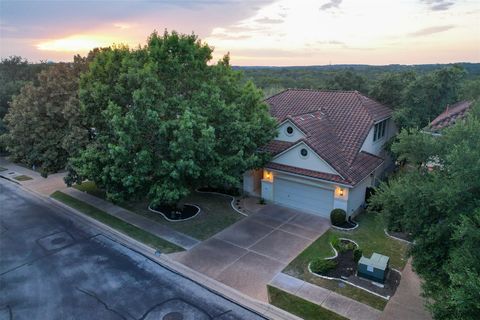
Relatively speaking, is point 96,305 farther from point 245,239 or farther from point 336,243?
point 336,243

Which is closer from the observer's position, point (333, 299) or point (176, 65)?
point (333, 299)

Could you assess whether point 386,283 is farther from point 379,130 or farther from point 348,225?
point 379,130

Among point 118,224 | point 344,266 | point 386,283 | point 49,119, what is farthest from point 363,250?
point 49,119

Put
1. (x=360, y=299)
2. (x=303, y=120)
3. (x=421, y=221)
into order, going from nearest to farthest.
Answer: (x=421, y=221), (x=360, y=299), (x=303, y=120)

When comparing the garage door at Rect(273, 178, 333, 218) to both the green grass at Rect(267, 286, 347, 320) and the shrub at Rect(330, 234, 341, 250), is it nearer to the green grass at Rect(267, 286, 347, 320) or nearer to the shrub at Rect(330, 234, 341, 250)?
the shrub at Rect(330, 234, 341, 250)

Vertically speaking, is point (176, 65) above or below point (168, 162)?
above

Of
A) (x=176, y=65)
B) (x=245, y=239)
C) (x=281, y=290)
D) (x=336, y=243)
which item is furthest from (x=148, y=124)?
(x=336, y=243)

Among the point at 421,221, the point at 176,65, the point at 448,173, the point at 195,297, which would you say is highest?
the point at 176,65
